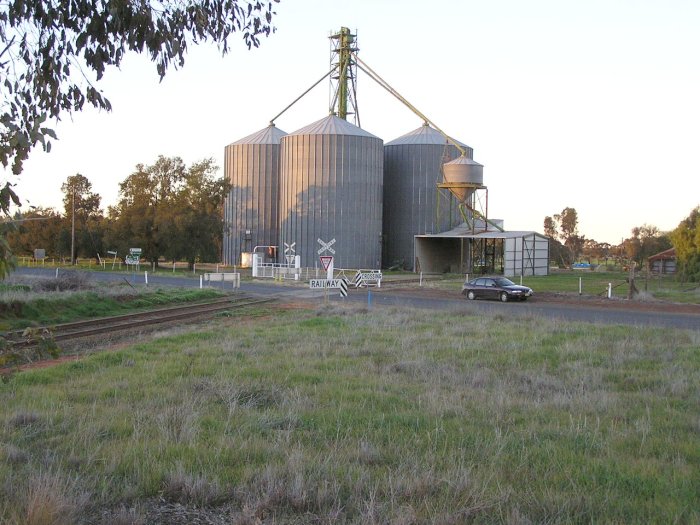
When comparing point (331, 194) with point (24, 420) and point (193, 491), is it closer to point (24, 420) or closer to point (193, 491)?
point (24, 420)

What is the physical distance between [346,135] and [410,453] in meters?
57.9

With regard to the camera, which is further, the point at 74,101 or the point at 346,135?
the point at 346,135

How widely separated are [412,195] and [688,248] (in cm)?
2620

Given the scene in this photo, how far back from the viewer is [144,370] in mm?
11930

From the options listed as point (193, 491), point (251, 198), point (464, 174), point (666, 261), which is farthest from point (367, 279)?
point (666, 261)

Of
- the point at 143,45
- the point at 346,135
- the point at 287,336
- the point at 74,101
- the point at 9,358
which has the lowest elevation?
the point at 287,336

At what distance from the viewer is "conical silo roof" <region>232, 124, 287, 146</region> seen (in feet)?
237

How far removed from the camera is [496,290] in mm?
35906

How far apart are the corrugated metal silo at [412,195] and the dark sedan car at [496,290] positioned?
30416 millimetres

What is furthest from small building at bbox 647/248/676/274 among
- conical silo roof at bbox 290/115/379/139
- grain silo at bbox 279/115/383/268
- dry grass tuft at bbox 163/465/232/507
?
dry grass tuft at bbox 163/465/232/507

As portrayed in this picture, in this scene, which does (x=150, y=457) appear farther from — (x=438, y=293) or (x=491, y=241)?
(x=491, y=241)

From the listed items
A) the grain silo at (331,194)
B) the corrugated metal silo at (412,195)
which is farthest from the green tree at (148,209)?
the corrugated metal silo at (412,195)

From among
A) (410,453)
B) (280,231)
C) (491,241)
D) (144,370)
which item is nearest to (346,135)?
(280,231)

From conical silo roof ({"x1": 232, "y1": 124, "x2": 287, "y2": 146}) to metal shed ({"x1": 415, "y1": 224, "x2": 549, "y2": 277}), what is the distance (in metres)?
19.7
